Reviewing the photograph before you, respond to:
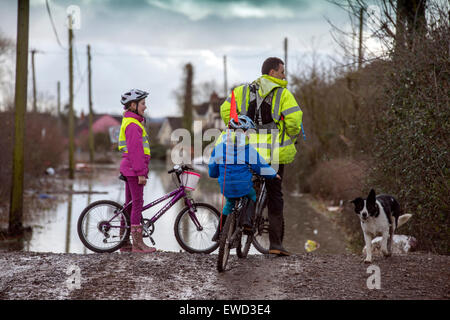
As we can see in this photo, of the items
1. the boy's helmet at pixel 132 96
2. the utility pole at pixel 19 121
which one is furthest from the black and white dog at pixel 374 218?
the utility pole at pixel 19 121

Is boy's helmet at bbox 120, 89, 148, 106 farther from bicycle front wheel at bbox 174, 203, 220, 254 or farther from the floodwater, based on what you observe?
the floodwater

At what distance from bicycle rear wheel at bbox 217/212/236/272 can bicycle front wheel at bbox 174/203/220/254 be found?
1.40 meters

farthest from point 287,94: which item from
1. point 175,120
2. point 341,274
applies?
point 175,120

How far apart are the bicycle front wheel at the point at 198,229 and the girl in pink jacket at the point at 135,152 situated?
49 cm

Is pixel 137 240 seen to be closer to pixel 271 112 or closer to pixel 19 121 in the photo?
pixel 271 112

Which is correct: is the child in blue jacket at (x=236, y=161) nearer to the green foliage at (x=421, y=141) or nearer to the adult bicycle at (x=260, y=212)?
the adult bicycle at (x=260, y=212)

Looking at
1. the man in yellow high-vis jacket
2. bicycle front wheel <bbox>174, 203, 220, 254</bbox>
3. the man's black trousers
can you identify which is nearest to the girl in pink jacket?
bicycle front wheel <bbox>174, 203, 220, 254</bbox>

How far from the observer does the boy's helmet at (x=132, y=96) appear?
7582mm

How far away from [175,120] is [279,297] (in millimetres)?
93260

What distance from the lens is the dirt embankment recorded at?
5828 mm

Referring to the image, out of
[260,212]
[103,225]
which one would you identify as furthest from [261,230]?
[103,225]

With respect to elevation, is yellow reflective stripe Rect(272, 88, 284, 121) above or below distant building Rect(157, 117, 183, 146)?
below

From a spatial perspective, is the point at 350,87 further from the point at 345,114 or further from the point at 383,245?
the point at 383,245

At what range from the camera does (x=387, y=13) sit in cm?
1175
